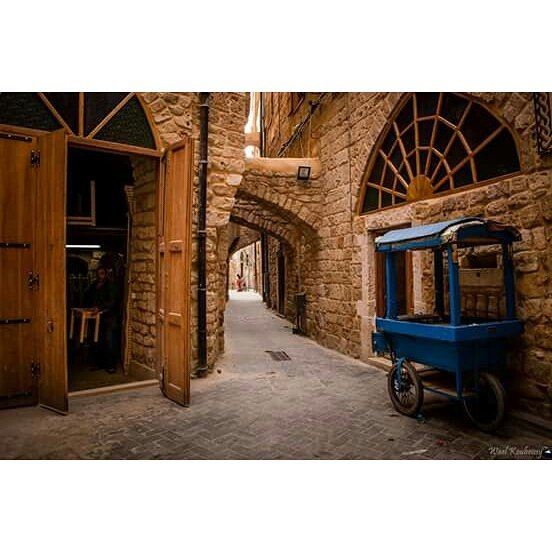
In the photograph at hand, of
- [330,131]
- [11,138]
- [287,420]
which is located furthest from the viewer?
[330,131]

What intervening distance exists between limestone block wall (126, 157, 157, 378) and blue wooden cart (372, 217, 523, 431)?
3078 mm

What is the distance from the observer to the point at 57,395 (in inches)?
150

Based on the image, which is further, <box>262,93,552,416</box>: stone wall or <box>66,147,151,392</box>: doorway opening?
<box>66,147,151,392</box>: doorway opening

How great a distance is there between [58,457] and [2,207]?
2779 millimetres

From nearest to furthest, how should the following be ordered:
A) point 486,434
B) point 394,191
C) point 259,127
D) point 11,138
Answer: point 486,434
point 11,138
point 394,191
point 259,127

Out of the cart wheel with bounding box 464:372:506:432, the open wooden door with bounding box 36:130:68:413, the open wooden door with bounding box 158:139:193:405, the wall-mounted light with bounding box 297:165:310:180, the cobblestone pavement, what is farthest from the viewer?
the wall-mounted light with bounding box 297:165:310:180

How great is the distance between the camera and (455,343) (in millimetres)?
3213

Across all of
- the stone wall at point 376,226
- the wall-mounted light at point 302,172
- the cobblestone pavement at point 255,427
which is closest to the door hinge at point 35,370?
the cobblestone pavement at point 255,427

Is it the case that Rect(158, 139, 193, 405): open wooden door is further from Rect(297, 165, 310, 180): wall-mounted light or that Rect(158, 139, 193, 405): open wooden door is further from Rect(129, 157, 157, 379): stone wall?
Rect(297, 165, 310, 180): wall-mounted light

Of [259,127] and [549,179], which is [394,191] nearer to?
[549,179]

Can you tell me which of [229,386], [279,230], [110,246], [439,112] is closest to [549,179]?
[439,112]

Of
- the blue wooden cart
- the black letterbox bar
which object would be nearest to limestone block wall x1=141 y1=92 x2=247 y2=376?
the black letterbox bar

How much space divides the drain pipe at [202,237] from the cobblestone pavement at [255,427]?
454 millimetres

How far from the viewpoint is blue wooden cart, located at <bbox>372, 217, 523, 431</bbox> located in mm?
3248
